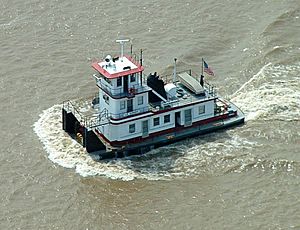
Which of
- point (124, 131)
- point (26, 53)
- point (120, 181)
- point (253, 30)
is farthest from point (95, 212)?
point (253, 30)

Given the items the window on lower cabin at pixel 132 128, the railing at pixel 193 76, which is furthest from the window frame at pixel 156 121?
the railing at pixel 193 76

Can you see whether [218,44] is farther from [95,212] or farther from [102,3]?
[95,212]

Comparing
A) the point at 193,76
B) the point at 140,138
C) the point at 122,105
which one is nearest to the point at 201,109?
the point at 140,138

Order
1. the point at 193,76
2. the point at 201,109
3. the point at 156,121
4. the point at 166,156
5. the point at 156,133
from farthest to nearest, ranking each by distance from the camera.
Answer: the point at 193,76, the point at 201,109, the point at 156,133, the point at 156,121, the point at 166,156

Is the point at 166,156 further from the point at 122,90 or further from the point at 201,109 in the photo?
the point at 122,90

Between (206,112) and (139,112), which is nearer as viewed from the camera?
(139,112)

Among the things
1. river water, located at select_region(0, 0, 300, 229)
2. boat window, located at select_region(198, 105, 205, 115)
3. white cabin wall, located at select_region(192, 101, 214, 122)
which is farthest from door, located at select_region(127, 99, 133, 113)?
boat window, located at select_region(198, 105, 205, 115)

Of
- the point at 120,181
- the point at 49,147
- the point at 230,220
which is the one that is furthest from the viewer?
the point at 49,147
